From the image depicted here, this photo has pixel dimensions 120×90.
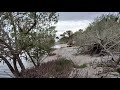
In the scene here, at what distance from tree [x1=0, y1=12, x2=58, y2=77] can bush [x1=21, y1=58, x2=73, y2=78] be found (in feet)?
0.45

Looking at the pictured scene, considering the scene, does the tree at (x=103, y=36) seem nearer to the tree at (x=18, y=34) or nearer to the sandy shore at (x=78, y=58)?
the sandy shore at (x=78, y=58)

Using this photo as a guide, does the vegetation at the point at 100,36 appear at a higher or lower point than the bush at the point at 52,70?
higher

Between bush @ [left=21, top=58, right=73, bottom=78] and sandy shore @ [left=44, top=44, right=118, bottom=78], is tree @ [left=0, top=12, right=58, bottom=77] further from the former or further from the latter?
sandy shore @ [left=44, top=44, right=118, bottom=78]

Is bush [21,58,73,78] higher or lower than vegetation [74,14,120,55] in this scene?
lower

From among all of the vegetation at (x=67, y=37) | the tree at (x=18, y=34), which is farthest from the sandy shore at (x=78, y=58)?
the tree at (x=18, y=34)

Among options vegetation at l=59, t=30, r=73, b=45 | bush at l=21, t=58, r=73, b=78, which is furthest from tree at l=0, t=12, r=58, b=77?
vegetation at l=59, t=30, r=73, b=45

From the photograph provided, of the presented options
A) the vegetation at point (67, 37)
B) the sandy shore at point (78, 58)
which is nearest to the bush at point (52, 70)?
the sandy shore at point (78, 58)

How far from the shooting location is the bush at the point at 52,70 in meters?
3.62

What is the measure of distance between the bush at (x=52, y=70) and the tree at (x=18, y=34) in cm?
14

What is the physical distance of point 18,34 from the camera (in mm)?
3656

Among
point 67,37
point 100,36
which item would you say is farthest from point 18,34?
point 100,36

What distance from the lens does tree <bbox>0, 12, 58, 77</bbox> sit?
3.64 meters

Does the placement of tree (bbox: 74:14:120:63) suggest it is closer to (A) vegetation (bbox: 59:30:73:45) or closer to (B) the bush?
(A) vegetation (bbox: 59:30:73:45)

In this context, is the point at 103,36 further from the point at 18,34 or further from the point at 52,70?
the point at 18,34
